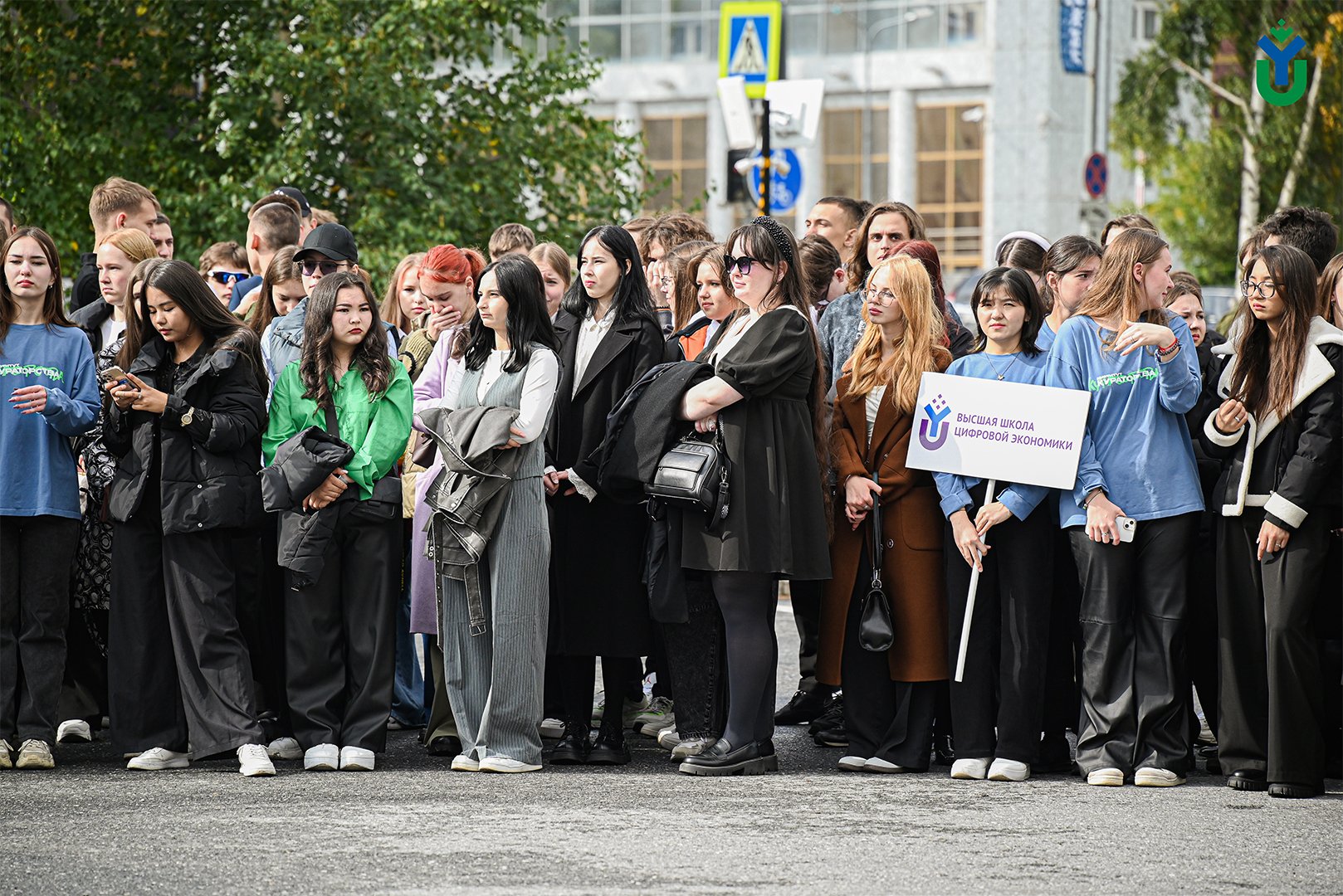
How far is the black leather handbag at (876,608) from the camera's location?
7555 millimetres

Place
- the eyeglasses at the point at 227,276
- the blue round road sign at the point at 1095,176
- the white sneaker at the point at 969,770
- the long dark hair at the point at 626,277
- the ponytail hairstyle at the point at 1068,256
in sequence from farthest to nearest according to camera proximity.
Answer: the blue round road sign at the point at 1095,176 < the eyeglasses at the point at 227,276 < the ponytail hairstyle at the point at 1068,256 < the long dark hair at the point at 626,277 < the white sneaker at the point at 969,770

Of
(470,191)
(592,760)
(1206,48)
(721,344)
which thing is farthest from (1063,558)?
(1206,48)

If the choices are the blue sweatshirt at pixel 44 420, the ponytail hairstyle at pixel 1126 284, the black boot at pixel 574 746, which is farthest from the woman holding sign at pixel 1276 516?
the blue sweatshirt at pixel 44 420

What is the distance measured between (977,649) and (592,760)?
5.69 ft

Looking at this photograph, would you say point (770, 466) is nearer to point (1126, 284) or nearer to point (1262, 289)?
point (1126, 284)

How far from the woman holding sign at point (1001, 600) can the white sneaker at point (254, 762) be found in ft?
9.29

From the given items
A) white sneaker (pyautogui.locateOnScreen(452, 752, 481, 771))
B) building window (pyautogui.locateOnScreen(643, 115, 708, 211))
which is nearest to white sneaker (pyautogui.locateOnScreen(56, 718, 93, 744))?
white sneaker (pyautogui.locateOnScreen(452, 752, 481, 771))

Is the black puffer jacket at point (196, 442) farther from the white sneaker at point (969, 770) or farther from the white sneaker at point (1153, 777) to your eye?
the white sneaker at point (1153, 777)

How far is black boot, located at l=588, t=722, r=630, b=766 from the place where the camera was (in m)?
7.89

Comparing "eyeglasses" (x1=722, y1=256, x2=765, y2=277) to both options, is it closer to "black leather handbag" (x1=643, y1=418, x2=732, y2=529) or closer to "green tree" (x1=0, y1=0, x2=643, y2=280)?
"black leather handbag" (x1=643, y1=418, x2=732, y2=529)

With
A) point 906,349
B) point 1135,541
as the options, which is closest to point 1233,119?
point 906,349

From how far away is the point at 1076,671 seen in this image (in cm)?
780

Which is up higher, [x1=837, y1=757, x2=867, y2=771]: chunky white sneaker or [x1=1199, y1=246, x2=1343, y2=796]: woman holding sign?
[x1=1199, y1=246, x2=1343, y2=796]: woman holding sign

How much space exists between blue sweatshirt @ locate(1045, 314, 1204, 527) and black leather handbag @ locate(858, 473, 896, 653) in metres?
0.78
